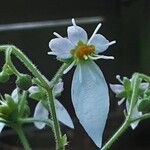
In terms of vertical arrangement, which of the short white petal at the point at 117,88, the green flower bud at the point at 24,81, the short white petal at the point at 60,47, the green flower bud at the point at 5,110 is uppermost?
the short white petal at the point at 60,47

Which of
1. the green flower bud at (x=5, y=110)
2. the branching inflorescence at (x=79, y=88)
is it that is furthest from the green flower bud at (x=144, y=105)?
the green flower bud at (x=5, y=110)

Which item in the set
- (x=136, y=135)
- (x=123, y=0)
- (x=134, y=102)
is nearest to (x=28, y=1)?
(x=123, y=0)

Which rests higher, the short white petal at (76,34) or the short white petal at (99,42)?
the short white petal at (76,34)

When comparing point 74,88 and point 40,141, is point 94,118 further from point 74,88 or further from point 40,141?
point 40,141

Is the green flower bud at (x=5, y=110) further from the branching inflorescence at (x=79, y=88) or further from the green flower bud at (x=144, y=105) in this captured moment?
the green flower bud at (x=144, y=105)

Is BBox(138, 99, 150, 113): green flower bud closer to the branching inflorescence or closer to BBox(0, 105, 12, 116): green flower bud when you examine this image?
the branching inflorescence
